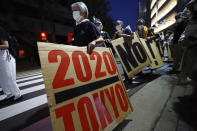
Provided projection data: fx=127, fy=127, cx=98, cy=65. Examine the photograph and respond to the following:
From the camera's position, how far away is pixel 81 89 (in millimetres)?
1312

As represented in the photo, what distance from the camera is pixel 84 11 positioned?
1922 mm

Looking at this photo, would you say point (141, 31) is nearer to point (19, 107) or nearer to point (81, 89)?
point (81, 89)

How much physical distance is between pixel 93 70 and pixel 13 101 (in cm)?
270

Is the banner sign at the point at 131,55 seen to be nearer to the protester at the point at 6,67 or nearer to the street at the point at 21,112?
the street at the point at 21,112

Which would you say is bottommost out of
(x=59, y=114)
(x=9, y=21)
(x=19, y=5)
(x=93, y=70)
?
(x=59, y=114)

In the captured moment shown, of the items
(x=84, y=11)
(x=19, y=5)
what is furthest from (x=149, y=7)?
(x=84, y=11)

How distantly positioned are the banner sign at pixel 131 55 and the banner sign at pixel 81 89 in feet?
4.30

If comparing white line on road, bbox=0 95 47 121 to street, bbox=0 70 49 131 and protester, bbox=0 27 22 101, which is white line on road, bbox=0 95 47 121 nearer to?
street, bbox=0 70 49 131

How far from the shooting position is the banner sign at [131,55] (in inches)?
121

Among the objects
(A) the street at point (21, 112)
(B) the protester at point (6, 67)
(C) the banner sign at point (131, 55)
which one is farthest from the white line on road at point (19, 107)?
(C) the banner sign at point (131, 55)

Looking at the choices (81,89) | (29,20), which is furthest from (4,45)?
(29,20)

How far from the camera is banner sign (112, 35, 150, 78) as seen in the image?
3064 millimetres

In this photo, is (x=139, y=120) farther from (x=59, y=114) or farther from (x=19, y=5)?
(x=19, y=5)

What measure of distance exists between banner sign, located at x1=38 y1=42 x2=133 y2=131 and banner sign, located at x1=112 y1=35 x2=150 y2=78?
1310 millimetres
